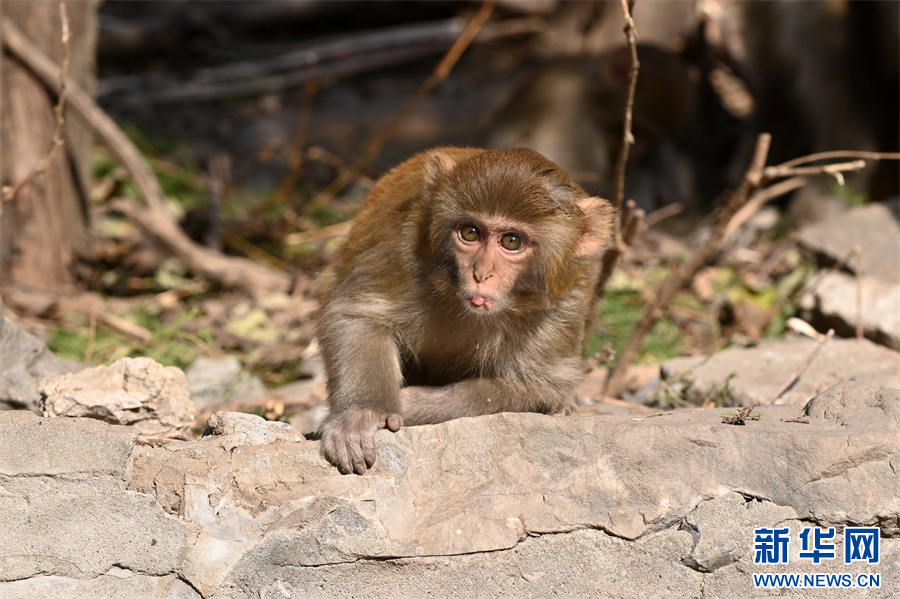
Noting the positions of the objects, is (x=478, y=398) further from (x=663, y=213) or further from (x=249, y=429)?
(x=663, y=213)

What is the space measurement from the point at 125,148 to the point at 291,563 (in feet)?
15.9

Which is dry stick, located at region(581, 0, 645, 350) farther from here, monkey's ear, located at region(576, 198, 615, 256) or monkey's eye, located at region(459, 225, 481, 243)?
monkey's eye, located at region(459, 225, 481, 243)

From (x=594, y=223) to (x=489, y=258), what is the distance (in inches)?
21.9

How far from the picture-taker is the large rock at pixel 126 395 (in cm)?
379

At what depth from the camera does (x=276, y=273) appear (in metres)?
7.69

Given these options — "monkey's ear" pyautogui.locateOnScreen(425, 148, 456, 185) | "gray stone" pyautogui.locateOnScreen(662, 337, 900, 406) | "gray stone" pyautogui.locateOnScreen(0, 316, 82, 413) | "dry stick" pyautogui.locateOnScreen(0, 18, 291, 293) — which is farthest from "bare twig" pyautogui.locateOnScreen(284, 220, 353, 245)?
"monkey's ear" pyautogui.locateOnScreen(425, 148, 456, 185)

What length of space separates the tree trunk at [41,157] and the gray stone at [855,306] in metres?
5.16

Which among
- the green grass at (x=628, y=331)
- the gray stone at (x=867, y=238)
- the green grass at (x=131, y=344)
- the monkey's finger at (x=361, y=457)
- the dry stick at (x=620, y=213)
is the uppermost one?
the dry stick at (x=620, y=213)

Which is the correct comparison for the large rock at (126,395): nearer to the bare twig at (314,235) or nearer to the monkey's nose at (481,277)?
the monkey's nose at (481,277)

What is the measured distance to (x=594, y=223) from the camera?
12.9 ft

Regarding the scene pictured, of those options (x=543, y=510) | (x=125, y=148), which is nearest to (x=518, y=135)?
(x=125, y=148)

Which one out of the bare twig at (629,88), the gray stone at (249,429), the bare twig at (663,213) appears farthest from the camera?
the bare twig at (663,213)

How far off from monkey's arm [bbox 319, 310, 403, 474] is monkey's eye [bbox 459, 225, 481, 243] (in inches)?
23.1

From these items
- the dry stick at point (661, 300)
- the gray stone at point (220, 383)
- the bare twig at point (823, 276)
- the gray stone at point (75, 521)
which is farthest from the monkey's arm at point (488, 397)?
the bare twig at point (823, 276)
